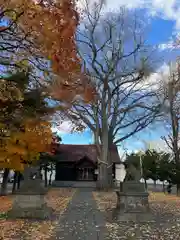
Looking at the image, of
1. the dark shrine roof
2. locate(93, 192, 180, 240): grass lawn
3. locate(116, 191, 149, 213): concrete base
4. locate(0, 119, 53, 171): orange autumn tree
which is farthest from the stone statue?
the dark shrine roof

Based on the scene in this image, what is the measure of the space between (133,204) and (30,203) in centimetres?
390

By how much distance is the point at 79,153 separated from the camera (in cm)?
5491

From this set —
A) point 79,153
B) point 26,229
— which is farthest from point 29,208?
point 79,153

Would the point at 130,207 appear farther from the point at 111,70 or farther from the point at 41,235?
the point at 111,70

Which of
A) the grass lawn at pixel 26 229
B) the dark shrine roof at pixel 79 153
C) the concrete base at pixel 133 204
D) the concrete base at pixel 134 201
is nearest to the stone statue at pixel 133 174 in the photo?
the concrete base at pixel 133 204

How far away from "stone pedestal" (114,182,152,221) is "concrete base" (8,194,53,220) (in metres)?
2.72

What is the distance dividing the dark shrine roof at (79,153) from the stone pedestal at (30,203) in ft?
125

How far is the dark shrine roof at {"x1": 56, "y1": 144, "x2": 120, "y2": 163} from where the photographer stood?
52.7m

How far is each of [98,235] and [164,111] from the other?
81.2 feet

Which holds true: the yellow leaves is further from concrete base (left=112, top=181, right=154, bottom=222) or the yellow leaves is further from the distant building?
the distant building

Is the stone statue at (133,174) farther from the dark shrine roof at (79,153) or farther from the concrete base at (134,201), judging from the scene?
the dark shrine roof at (79,153)

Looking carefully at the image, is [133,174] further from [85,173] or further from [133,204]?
[85,173]

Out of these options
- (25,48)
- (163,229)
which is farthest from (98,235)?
(25,48)

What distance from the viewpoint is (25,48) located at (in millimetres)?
8320
